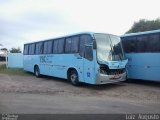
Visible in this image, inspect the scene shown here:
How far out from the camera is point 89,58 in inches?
564

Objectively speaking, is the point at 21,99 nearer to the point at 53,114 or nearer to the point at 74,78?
the point at 53,114

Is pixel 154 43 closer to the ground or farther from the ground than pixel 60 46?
farther from the ground

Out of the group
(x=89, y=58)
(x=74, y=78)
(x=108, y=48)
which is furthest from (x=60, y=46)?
(x=108, y=48)

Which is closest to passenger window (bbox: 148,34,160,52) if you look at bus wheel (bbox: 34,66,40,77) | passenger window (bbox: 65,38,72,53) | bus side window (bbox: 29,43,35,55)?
passenger window (bbox: 65,38,72,53)

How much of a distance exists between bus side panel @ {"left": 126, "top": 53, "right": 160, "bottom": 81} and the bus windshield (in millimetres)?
1463

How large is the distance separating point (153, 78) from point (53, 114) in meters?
8.36

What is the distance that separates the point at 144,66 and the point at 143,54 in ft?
2.20

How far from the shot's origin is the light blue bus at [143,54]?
15.1m

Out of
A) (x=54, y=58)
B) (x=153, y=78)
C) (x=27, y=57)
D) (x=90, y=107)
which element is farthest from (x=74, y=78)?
(x=27, y=57)

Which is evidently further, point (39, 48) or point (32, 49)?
point (32, 49)

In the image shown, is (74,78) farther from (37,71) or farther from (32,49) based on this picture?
(32,49)

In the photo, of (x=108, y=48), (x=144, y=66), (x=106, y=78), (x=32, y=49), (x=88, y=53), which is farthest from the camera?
(x=32, y=49)

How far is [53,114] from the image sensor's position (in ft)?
27.9

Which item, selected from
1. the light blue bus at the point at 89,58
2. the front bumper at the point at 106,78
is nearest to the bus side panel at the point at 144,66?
the light blue bus at the point at 89,58
